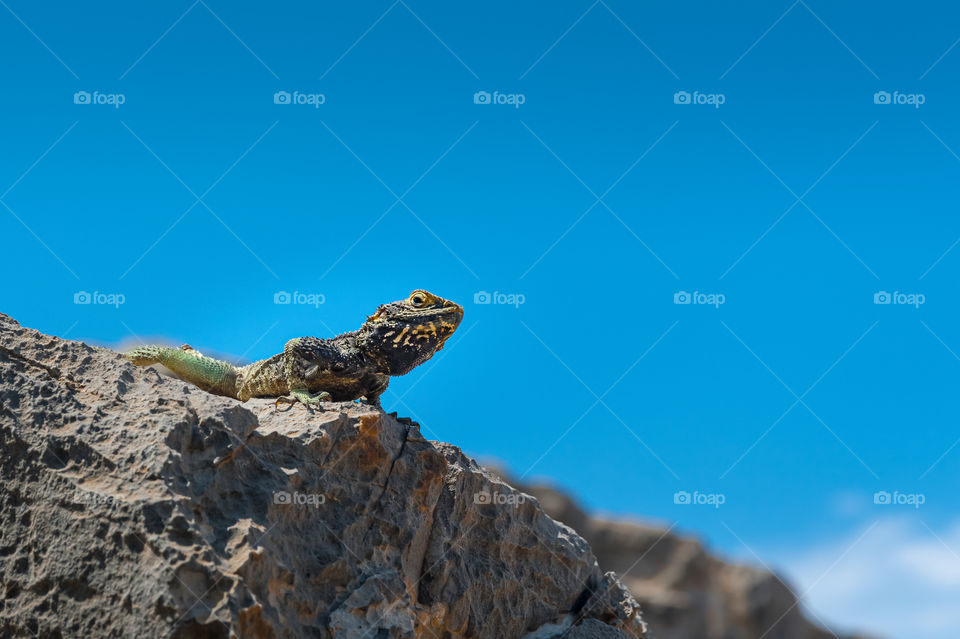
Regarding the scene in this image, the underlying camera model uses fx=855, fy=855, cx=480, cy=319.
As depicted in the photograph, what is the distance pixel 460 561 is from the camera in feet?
27.0

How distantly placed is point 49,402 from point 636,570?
24558mm

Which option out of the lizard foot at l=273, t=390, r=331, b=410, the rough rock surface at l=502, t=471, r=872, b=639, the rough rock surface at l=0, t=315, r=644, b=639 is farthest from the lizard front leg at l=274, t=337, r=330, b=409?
the rough rock surface at l=502, t=471, r=872, b=639

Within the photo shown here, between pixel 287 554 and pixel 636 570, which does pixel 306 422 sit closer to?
pixel 287 554

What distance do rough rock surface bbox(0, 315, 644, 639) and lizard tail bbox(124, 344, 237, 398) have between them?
1.78 m

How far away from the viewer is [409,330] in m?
9.00

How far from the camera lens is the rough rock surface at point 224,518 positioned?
244 inches
